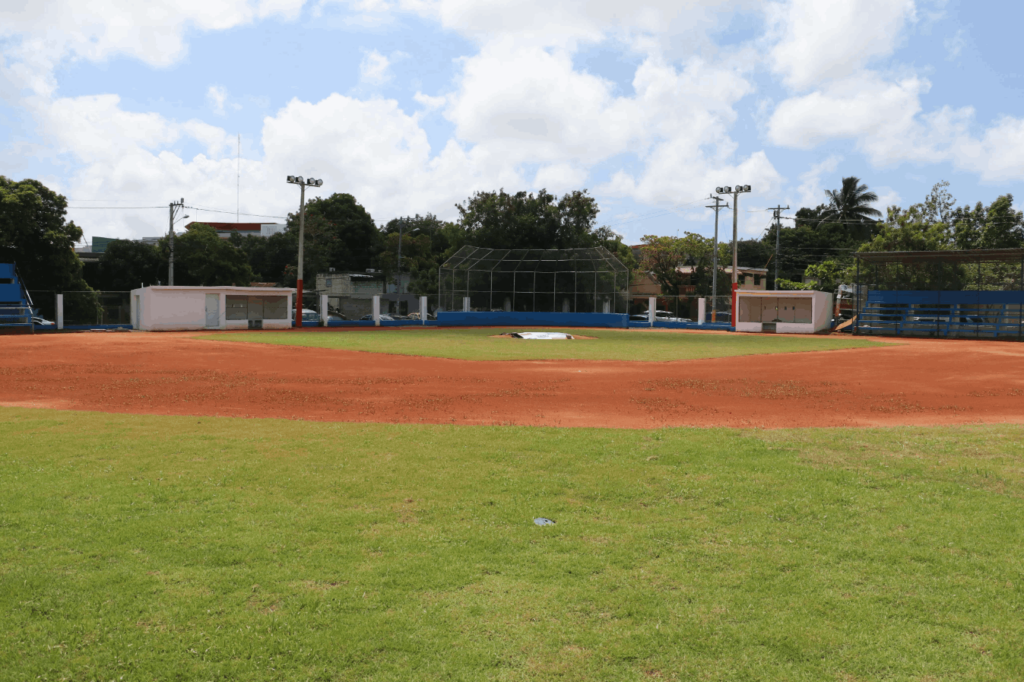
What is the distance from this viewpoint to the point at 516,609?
14.9 ft

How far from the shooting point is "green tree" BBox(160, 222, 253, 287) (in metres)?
63.7

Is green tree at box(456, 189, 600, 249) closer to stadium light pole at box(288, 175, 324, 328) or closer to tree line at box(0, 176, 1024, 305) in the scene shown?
tree line at box(0, 176, 1024, 305)

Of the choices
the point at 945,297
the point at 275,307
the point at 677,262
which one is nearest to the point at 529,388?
the point at 275,307

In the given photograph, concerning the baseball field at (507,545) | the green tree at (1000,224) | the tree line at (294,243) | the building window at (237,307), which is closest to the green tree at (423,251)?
the tree line at (294,243)

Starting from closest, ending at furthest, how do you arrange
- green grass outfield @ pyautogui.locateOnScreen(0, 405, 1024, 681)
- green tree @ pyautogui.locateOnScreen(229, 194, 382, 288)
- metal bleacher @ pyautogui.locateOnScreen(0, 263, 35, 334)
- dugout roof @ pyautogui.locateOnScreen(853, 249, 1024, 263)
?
1. green grass outfield @ pyautogui.locateOnScreen(0, 405, 1024, 681)
2. metal bleacher @ pyautogui.locateOnScreen(0, 263, 35, 334)
3. dugout roof @ pyautogui.locateOnScreen(853, 249, 1024, 263)
4. green tree @ pyautogui.locateOnScreen(229, 194, 382, 288)

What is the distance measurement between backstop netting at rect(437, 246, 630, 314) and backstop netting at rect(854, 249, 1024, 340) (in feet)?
53.1

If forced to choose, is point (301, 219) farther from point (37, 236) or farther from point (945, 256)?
point (945, 256)

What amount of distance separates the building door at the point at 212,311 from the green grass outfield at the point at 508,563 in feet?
123

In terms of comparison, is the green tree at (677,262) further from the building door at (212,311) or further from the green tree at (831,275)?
the building door at (212,311)

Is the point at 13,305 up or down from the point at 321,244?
down

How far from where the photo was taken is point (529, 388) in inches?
648

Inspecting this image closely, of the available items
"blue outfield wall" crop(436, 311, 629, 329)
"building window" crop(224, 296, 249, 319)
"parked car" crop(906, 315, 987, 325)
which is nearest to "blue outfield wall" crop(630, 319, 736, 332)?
"blue outfield wall" crop(436, 311, 629, 329)

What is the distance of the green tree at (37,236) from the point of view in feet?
147

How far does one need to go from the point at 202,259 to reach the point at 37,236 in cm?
1798
